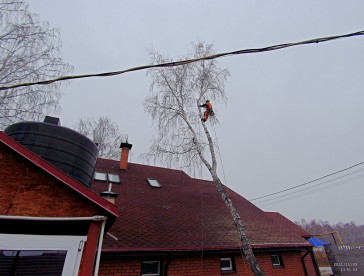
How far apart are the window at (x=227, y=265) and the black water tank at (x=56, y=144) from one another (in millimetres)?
5319

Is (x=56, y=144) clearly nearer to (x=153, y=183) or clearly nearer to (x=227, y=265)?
(x=153, y=183)

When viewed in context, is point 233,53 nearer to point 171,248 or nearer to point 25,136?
point 25,136

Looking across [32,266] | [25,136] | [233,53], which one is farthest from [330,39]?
[25,136]

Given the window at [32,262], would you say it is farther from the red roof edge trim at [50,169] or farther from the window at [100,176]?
the window at [100,176]

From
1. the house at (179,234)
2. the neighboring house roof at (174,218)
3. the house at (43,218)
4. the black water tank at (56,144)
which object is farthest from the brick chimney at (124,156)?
the house at (43,218)

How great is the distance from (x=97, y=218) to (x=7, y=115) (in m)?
5.13

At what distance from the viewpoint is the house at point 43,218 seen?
2904 mm

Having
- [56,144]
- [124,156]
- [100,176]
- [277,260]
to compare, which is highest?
[124,156]

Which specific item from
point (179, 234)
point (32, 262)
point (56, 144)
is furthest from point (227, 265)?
point (56, 144)

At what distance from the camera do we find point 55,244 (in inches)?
120

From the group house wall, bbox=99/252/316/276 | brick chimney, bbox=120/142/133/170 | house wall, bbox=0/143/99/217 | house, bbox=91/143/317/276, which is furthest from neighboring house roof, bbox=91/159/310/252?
house wall, bbox=0/143/99/217

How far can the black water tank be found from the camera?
428cm

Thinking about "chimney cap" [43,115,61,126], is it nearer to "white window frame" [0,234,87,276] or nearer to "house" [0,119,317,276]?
"house" [0,119,317,276]

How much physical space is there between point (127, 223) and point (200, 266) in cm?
263
